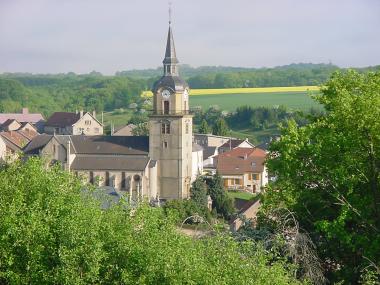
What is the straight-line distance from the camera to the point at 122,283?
13.5 m

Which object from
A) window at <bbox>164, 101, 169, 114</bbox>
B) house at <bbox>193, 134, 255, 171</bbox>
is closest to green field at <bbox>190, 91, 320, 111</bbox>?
house at <bbox>193, 134, 255, 171</bbox>

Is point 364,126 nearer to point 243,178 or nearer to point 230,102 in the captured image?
point 243,178

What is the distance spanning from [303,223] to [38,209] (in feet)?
20.4

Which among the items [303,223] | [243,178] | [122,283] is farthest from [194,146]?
[122,283]

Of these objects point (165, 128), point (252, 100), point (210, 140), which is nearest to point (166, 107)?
point (165, 128)

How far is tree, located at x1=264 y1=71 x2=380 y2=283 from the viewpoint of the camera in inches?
627

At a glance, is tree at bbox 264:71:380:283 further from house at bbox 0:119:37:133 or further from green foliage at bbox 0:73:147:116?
green foliage at bbox 0:73:147:116

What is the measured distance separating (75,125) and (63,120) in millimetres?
4243

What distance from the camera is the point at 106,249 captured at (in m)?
14.4

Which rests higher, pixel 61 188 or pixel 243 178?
pixel 61 188

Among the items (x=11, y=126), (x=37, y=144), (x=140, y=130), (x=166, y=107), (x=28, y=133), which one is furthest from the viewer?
(x=11, y=126)

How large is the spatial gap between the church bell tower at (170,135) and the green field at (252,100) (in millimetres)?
55059

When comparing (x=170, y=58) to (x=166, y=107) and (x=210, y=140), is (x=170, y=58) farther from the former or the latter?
(x=210, y=140)

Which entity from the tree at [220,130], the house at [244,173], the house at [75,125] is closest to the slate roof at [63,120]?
the house at [75,125]
